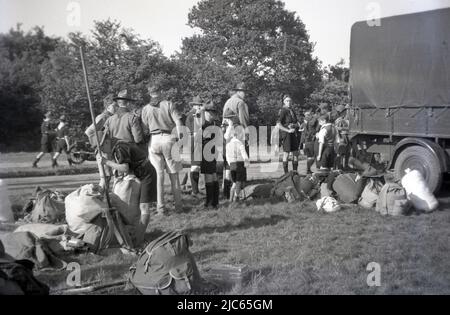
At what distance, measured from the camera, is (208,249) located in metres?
6.31

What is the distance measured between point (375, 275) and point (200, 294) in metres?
1.85

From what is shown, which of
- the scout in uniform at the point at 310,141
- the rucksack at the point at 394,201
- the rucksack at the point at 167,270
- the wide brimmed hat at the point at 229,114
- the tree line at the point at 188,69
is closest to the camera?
the rucksack at the point at 167,270

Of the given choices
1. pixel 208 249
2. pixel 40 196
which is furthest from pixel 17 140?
pixel 208 249

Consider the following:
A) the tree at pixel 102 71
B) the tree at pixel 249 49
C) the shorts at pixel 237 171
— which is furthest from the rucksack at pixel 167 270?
the tree at pixel 249 49

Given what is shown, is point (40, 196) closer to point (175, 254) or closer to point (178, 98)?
point (175, 254)

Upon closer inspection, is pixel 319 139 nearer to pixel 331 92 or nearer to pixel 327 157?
pixel 327 157

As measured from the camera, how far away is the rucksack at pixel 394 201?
8.12m

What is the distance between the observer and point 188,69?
24.5 meters

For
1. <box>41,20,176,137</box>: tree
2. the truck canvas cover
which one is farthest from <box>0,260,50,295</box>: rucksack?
<box>41,20,176,137</box>: tree

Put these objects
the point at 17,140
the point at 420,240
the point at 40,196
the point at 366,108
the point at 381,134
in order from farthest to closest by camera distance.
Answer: the point at 17,140 → the point at 366,108 → the point at 381,134 → the point at 40,196 → the point at 420,240

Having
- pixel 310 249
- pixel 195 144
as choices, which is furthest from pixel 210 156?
pixel 310 249

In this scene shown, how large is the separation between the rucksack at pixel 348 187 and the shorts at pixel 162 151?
3029 millimetres

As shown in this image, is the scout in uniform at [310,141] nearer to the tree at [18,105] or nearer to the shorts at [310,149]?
the shorts at [310,149]

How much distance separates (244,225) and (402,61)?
212 inches
